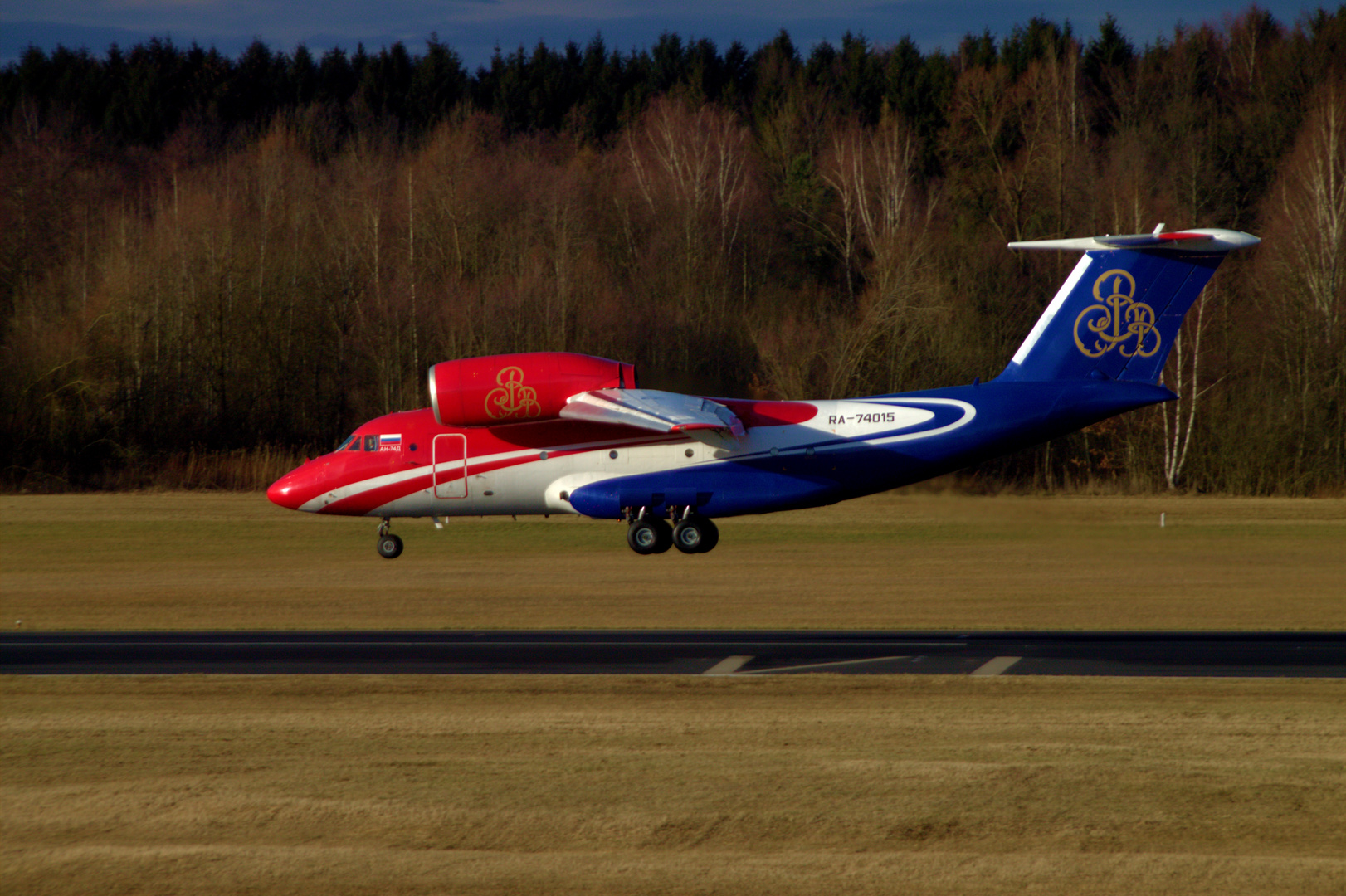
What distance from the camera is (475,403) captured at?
3014cm

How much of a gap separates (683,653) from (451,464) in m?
8.95

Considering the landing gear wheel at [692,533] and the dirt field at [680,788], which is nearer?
the dirt field at [680,788]

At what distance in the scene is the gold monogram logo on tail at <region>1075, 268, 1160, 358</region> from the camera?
3055cm

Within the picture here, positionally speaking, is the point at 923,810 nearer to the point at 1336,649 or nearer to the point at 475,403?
the point at 1336,649

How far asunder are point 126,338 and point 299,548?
887 inches

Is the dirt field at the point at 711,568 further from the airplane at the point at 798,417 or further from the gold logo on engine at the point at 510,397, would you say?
the gold logo on engine at the point at 510,397

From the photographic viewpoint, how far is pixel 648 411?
29.5 m

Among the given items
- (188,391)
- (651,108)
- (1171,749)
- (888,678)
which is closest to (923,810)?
(1171,749)

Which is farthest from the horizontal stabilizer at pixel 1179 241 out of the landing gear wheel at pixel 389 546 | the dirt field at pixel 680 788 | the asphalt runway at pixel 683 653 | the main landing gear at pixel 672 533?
the landing gear wheel at pixel 389 546

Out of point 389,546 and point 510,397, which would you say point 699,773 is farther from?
point 389,546

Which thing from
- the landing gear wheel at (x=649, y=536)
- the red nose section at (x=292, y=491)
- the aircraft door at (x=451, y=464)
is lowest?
the landing gear wheel at (x=649, y=536)

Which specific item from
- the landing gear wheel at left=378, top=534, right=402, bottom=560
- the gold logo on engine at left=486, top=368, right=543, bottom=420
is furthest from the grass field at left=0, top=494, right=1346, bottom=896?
the gold logo on engine at left=486, top=368, right=543, bottom=420

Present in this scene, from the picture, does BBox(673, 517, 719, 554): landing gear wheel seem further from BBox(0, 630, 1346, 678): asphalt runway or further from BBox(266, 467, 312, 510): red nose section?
BBox(266, 467, 312, 510): red nose section

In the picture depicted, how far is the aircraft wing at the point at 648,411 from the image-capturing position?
2939 centimetres
